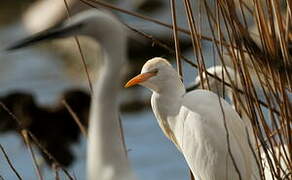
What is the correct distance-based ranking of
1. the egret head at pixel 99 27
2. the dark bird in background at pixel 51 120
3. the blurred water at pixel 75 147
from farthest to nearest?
the dark bird in background at pixel 51 120, the blurred water at pixel 75 147, the egret head at pixel 99 27

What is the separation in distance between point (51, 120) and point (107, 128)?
8.11ft

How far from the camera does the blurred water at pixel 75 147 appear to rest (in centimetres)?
490

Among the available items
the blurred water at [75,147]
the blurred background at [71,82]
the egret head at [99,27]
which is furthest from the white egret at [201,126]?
the blurred water at [75,147]

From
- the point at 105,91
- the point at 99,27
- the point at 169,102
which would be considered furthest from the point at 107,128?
the point at 169,102

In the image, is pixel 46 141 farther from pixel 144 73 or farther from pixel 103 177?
pixel 144 73

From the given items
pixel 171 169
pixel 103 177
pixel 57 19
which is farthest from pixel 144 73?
pixel 57 19

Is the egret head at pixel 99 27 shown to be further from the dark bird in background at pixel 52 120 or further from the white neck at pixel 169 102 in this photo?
the dark bird in background at pixel 52 120

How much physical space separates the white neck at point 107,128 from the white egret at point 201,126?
105cm

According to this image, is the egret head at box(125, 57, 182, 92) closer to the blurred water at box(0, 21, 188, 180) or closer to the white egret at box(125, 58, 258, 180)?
the white egret at box(125, 58, 258, 180)

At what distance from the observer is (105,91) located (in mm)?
3043

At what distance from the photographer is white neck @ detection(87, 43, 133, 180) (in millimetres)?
2938

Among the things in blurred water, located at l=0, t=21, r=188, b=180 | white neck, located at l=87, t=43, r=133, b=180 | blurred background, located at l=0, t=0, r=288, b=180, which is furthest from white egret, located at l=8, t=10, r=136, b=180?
blurred water, located at l=0, t=21, r=188, b=180

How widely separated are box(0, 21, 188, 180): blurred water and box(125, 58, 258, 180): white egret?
264 centimetres

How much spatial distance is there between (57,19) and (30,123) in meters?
2.19
